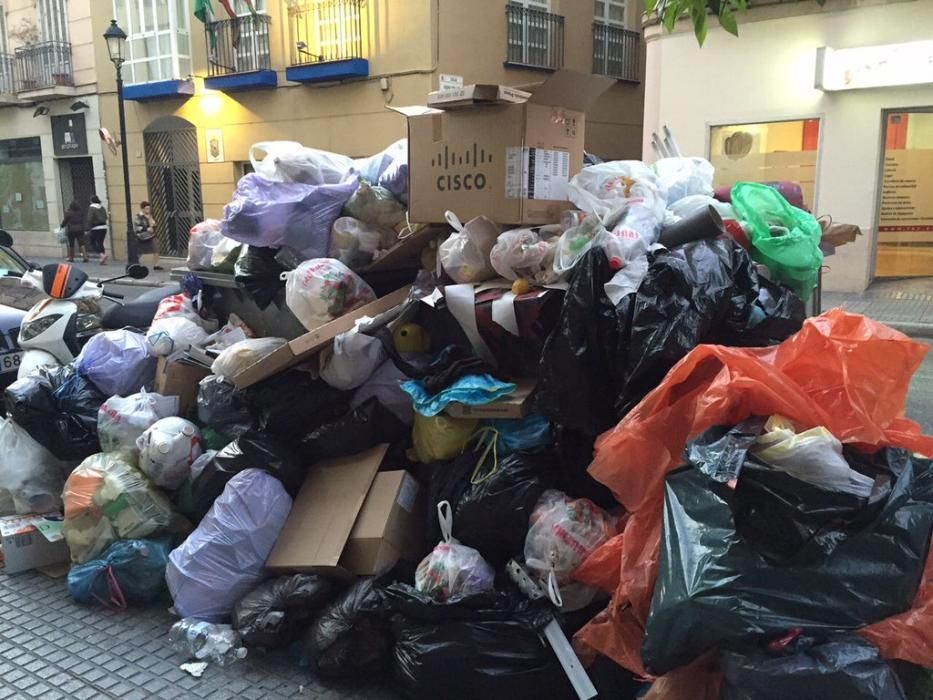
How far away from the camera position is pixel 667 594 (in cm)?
198

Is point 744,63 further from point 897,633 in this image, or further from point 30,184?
point 30,184

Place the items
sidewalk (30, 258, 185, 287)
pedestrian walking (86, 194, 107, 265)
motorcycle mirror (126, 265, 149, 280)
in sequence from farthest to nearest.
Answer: pedestrian walking (86, 194, 107, 265), sidewalk (30, 258, 185, 287), motorcycle mirror (126, 265, 149, 280)

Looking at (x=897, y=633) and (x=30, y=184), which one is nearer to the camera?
(x=897, y=633)

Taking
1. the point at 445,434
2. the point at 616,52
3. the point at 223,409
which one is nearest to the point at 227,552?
the point at 223,409

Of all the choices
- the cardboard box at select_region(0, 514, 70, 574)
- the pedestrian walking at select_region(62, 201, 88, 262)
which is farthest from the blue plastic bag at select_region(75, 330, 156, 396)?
the pedestrian walking at select_region(62, 201, 88, 262)

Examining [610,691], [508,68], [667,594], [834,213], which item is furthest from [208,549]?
[508,68]

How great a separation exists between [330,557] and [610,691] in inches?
41.8

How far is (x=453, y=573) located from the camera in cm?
257

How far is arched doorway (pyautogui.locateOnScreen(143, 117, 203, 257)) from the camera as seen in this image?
55.0 ft

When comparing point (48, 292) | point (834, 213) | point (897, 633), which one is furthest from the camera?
point (834, 213)

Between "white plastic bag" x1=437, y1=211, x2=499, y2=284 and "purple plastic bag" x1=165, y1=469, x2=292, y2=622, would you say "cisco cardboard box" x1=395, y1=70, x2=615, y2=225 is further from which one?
"purple plastic bag" x1=165, y1=469, x2=292, y2=622

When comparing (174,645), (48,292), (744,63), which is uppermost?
(744,63)

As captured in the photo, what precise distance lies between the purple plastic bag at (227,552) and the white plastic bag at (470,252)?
3.63 feet

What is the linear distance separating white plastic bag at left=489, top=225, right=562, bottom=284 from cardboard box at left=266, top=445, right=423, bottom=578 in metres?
0.87
